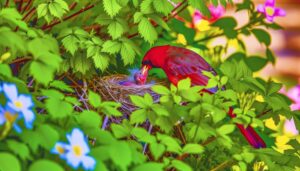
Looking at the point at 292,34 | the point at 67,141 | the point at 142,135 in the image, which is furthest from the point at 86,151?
the point at 292,34

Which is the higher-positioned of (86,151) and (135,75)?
(135,75)

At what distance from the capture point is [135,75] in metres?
2.48

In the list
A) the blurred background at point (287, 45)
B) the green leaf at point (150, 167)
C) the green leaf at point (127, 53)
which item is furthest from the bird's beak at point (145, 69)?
the blurred background at point (287, 45)

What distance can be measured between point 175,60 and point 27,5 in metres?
0.54

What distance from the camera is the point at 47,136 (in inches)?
68.4

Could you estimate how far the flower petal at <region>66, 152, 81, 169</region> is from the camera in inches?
66.7

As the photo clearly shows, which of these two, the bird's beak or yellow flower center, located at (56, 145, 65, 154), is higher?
the bird's beak

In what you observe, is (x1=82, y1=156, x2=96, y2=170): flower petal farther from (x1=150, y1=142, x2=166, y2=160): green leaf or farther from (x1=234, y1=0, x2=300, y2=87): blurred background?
(x1=234, y1=0, x2=300, y2=87): blurred background

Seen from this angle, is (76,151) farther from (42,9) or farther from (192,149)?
(42,9)

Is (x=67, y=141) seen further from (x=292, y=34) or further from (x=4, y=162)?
(x=292, y=34)

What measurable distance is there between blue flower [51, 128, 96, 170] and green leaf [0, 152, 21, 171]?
104 millimetres

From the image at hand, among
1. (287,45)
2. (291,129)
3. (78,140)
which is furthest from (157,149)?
(287,45)

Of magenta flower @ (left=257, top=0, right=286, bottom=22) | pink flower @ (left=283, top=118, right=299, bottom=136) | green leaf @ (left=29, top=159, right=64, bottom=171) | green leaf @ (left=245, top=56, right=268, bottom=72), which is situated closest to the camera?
green leaf @ (left=29, top=159, right=64, bottom=171)

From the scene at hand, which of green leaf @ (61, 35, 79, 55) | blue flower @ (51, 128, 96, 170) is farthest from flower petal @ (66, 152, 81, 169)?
green leaf @ (61, 35, 79, 55)
